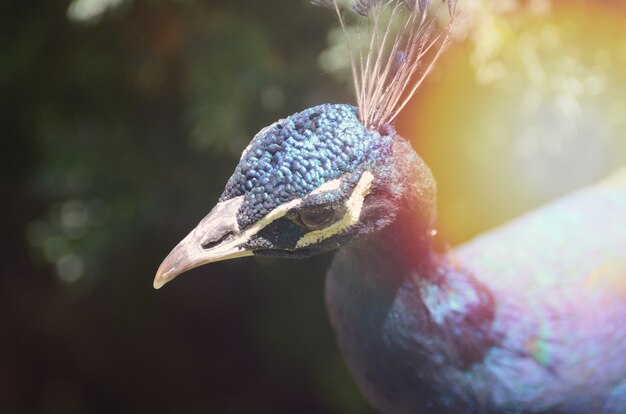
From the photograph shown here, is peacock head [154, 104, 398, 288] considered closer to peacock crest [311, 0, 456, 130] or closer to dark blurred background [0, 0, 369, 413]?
peacock crest [311, 0, 456, 130]

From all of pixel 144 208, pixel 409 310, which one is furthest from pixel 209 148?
pixel 409 310

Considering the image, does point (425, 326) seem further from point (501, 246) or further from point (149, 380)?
point (149, 380)

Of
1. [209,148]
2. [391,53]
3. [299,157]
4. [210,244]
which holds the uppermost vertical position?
[209,148]

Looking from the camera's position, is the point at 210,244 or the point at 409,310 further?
the point at 409,310

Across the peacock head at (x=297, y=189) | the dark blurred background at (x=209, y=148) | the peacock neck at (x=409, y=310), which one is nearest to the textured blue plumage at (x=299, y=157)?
the peacock head at (x=297, y=189)

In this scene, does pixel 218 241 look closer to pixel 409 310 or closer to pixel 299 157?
pixel 299 157

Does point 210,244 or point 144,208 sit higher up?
point 144,208

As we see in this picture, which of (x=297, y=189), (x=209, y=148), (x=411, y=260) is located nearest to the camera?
(x=297, y=189)

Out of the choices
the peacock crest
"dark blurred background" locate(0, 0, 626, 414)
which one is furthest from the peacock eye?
"dark blurred background" locate(0, 0, 626, 414)
